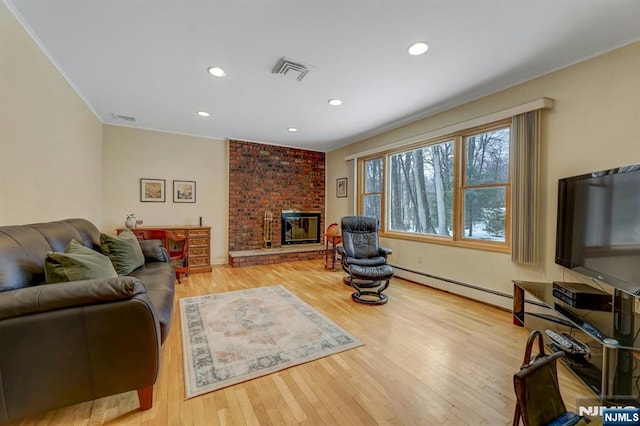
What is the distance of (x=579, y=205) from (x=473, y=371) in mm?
1577

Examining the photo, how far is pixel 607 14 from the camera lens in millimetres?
1758

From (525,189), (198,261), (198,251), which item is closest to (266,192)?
(198,251)

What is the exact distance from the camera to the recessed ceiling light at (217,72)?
2.50 meters

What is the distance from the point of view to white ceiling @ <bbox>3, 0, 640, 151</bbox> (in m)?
1.74

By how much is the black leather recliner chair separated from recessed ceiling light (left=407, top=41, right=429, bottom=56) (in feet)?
7.34

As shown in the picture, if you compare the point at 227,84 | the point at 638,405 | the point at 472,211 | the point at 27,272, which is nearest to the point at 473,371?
the point at 638,405

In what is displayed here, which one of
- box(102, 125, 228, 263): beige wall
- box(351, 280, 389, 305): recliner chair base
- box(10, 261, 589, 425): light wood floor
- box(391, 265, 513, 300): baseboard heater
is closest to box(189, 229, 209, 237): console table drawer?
box(102, 125, 228, 263): beige wall

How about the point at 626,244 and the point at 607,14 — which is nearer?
the point at 626,244

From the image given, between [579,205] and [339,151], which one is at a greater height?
[339,151]

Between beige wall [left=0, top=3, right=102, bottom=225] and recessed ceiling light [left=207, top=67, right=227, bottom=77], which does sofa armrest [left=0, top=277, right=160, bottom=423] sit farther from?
recessed ceiling light [left=207, top=67, right=227, bottom=77]

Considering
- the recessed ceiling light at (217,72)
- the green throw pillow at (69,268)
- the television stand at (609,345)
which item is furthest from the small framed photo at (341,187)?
the green throw pillow at (69,268)

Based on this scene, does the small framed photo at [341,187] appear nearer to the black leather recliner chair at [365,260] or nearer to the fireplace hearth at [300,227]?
the fireplace hearth at [300,227]

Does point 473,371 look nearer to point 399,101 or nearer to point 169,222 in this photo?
point 399,101

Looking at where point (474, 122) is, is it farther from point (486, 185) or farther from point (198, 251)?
point (198, 251)
